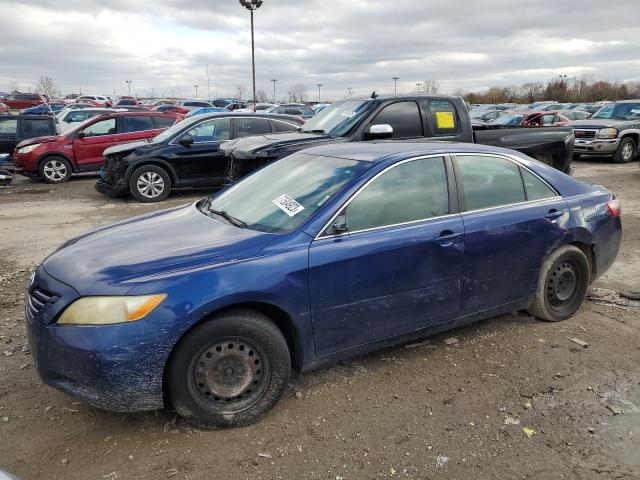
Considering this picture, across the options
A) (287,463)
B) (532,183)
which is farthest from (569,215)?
(287,463)

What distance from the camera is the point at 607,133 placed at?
15.6 meters

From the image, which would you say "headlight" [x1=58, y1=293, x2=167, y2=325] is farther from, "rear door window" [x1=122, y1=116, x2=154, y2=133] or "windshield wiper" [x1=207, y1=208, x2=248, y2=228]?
"rear door window" [x1=122, y1=116, x2=154, y2=133]

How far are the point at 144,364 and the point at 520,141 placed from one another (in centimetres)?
767

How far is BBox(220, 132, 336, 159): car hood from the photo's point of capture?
23.0 feet

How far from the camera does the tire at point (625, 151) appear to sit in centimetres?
1570

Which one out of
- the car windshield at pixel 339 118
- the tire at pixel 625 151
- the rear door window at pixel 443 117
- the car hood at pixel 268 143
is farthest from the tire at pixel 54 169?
the tire at pixel 625 151

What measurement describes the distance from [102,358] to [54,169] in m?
11.4

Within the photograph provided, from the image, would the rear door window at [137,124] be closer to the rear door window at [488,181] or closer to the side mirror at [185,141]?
the side mirror at [185,141]

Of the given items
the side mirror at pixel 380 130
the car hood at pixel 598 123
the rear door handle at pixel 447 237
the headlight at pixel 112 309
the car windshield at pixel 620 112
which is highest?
the car windshield at pixel 620 112

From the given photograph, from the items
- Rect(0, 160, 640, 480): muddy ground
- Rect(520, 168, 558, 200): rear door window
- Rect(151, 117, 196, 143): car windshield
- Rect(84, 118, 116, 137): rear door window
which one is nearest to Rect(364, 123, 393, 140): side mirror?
Rect(520, 168, 558, 200): rear door window

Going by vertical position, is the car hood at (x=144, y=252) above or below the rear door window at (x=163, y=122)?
below

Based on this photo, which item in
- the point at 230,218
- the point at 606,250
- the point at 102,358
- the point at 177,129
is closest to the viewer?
the point at 102,358

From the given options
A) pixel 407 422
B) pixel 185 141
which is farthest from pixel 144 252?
pixel 185 141

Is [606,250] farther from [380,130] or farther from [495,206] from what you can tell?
[380,130]
